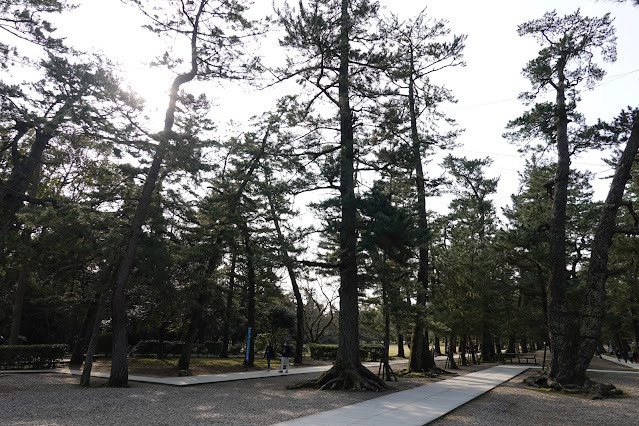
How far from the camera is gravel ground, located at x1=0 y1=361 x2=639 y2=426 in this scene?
836 centimetres

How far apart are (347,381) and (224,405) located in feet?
15.7

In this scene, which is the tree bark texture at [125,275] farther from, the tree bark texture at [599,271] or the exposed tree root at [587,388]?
the tree bark texture at [599,271]

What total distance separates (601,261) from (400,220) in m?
7.33

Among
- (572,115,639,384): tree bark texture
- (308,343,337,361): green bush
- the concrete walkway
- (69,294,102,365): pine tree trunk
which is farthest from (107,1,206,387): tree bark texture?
(308,343,337,361): green bush

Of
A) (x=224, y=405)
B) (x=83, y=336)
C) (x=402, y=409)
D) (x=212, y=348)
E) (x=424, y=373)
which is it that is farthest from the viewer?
(x=212, y=348)

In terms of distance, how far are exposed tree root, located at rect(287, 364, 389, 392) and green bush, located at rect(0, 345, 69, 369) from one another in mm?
12908

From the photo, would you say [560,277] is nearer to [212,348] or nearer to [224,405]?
[224,405]

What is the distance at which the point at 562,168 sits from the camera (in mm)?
16031

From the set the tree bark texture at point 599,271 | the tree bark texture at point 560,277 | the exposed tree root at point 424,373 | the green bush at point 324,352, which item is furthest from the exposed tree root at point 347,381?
the green bush at point 324,352

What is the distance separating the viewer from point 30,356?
62.1 feet

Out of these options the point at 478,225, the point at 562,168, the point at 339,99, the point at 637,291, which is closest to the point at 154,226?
the point at 339,99

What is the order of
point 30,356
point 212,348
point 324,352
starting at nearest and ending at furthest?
point 30,356 < point 212,348 < point 324,352

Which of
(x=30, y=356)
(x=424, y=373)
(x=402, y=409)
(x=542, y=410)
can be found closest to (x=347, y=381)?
(x=402, y=409)

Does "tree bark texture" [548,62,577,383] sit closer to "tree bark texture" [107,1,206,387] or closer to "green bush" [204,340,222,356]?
"tree bark texture" [107,1,206,387]
